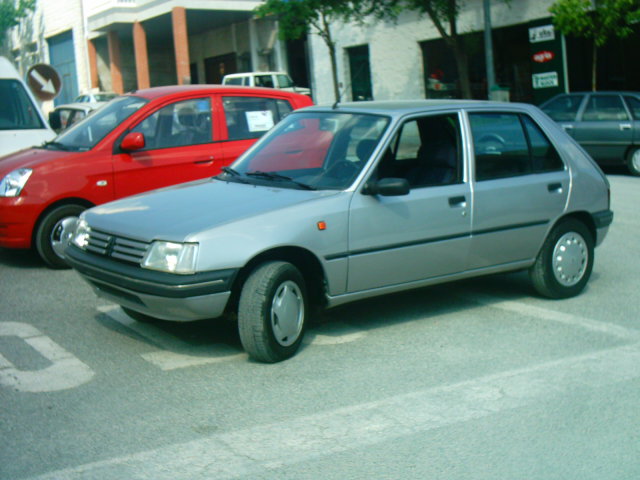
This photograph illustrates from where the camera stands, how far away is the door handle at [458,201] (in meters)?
6.33

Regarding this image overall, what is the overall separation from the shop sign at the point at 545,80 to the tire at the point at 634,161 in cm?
830

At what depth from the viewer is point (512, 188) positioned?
6.67m

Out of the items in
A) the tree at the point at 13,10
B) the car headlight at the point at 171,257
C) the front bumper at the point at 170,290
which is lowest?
the front bumper at the point at 170,290

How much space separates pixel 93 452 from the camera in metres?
4.19

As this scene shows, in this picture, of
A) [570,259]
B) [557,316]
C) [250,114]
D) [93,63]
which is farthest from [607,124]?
[93,63]

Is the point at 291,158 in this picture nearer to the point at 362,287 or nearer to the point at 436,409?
the point at 362,287

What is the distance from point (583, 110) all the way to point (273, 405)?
1313 cm

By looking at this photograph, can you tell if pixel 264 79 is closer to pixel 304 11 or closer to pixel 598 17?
pixel 304 11

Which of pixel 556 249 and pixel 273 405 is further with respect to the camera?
pixel 556 249

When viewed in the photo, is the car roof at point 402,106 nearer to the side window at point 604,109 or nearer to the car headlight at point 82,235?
the car headlight at point 82,235

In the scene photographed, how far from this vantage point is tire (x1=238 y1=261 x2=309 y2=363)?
5.38 meters

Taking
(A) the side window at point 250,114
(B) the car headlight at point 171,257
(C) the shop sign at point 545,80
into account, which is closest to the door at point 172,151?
(A) the side window at point 250,114

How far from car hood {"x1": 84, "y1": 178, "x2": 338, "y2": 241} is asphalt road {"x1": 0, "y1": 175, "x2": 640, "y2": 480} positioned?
32.6 inches

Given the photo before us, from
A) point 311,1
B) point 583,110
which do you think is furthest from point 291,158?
point 311,1
